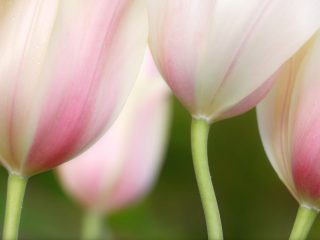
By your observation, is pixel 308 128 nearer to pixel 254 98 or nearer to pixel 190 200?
pixel 254 98

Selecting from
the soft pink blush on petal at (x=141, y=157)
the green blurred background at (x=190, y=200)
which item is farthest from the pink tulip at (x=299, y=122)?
the green blurred background at (x=190, y=200)

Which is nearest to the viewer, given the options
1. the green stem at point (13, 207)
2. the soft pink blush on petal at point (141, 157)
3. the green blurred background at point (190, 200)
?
the green stem at point (13, 207)

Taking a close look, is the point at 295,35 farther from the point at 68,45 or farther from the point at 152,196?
the point at 152,196

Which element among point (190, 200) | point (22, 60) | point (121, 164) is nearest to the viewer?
point (22, 60)

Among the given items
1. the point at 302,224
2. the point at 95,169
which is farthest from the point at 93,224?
the point at 302,224

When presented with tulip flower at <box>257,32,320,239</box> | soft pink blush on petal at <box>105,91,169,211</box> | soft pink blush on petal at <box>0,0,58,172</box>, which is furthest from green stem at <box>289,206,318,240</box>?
soft pink blush on petal at <box>105,91,169,211</box>

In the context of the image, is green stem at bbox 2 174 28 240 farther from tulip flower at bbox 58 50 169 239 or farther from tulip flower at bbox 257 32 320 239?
tulip flower at bbox 58 50 169 239

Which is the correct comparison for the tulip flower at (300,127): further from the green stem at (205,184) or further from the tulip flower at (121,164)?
the tulip flower at (121,164)
